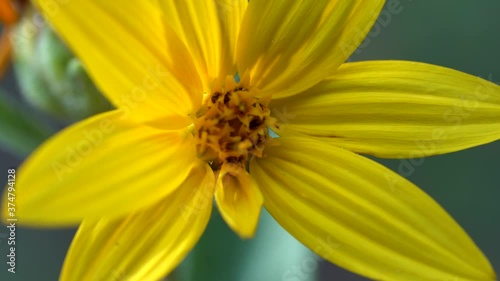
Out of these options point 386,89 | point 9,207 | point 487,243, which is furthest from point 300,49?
point 487,243

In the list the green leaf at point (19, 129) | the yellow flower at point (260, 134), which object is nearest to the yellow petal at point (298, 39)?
the yellow flower at point (260, 134)

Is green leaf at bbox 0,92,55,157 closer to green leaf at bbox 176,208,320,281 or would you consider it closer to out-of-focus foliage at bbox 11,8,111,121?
out-of-focus foliage at bbox 11,8,111,121

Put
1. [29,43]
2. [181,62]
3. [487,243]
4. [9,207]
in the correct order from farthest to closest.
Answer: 1. [487,243]
2. [29,43]
3. [181,62]
4. [9,207]

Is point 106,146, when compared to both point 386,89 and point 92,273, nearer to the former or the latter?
point 92,273

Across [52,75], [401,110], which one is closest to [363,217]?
[401,110]

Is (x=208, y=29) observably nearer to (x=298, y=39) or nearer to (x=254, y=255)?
(x=298, y=39)

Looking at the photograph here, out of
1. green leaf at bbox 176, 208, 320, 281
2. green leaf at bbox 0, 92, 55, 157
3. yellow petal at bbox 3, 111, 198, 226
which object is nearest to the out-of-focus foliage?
green leaf at bbox 0, 92, 55, 157
